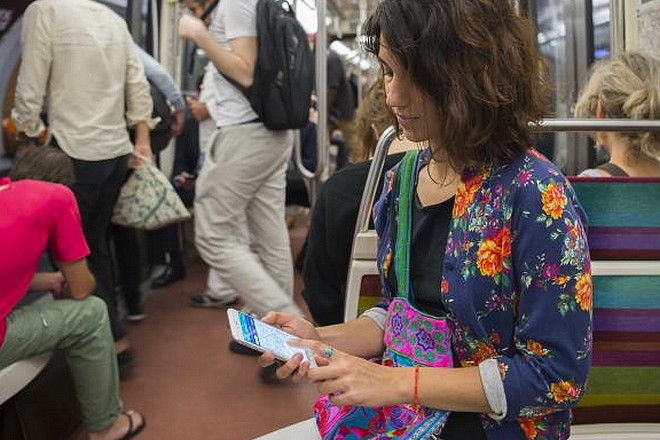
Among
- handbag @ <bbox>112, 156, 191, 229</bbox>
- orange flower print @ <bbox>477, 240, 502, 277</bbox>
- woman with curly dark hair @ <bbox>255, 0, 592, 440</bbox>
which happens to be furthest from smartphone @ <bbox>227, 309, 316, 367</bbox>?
handbag @ <bbox>112, 156, 191, 229</bbox>

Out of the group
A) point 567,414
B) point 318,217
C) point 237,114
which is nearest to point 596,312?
point 567,414

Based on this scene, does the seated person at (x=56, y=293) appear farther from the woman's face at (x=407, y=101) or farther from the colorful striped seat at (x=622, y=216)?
the colorful striped seat at (x=622, y=216)

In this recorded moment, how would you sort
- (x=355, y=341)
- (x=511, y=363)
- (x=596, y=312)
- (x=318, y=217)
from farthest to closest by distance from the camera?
(x=318, y=217), (x=596, y=312), (x=355, y=341), (x=511, y=363)

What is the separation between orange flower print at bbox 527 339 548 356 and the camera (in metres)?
0.96

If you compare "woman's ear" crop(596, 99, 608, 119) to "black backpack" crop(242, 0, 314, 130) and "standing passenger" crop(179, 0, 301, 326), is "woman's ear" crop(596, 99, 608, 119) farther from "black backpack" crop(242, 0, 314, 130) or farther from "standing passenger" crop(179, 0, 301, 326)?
"standing passenger" crop(179, 0, 301, 326)

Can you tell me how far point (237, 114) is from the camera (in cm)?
289

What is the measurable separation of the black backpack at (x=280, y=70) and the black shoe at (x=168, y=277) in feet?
6.90

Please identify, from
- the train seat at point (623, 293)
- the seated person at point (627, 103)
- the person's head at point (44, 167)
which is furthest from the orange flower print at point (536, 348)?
the person's head at point (44, 167)

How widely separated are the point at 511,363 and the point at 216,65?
6.85ft

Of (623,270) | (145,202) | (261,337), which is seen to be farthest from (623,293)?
(145,202)

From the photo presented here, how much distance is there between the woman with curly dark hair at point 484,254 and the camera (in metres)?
0.95

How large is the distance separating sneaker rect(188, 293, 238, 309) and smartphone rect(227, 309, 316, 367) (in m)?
3.09

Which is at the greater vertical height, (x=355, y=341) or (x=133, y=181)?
(x=133, y=181)

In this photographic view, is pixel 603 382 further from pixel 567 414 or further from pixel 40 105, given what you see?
pixel 40 105
